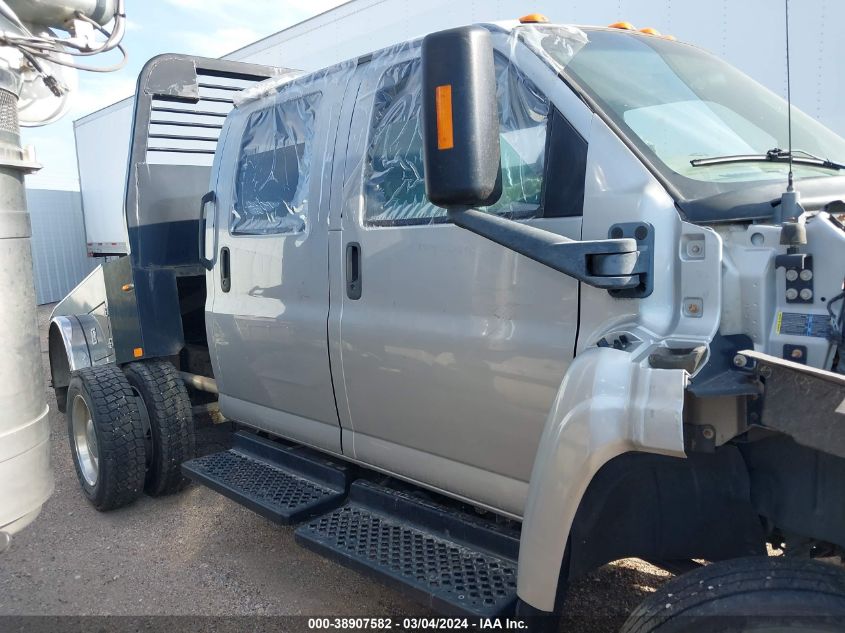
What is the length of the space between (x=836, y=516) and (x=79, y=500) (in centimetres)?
435

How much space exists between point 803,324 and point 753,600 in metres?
0.64

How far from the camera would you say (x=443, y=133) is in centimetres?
185

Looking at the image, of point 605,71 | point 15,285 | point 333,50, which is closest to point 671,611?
point 605,71

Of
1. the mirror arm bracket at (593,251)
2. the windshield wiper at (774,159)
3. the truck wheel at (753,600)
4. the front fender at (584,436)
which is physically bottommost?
the truck wheel at (753,600)

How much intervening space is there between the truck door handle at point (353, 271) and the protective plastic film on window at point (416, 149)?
14 cm

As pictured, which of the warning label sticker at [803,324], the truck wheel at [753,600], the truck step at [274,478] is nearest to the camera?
the truck wheel at [753,600]

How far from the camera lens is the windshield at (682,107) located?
2131 millimetres

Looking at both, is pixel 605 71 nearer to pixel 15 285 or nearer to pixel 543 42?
pixel 543 42

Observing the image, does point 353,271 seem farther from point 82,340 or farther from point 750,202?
point 82,340

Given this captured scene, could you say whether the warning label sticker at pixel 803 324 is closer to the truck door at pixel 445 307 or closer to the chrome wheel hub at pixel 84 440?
the truck door at pixel 445 307

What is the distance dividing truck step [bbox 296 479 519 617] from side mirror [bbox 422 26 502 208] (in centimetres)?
127

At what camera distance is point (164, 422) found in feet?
13.6

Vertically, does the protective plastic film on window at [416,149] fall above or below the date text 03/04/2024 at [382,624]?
above

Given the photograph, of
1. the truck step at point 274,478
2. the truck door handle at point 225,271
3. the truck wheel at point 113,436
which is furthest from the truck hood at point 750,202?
the truck wheel at point 113,436
